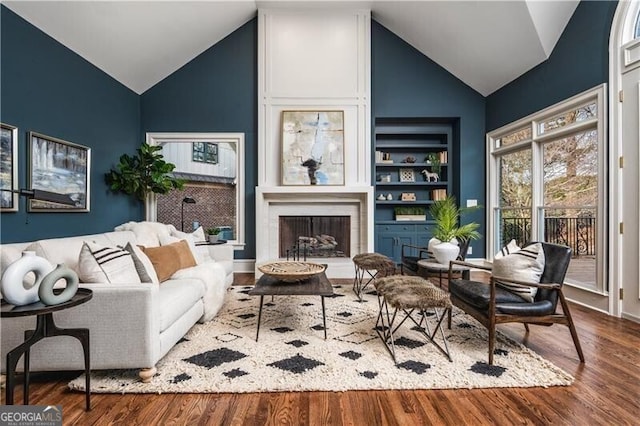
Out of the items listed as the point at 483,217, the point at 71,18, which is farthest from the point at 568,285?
the point at 71,18

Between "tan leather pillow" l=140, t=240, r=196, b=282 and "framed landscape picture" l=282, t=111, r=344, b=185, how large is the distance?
2.38 metres

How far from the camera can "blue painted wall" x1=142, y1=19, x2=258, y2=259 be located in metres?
5.67

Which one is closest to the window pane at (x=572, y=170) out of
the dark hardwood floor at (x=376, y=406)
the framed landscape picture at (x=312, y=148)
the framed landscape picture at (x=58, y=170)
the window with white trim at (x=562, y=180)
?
the window with white trim at (x=562, y=180)

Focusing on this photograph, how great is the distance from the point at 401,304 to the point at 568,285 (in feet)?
9.56

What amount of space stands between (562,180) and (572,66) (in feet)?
4.46

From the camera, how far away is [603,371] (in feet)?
7.11

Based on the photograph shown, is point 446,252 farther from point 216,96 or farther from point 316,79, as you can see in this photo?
point 216,96

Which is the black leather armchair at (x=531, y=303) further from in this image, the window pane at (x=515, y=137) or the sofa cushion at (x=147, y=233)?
the sofa cushion at (x=147, y=233)

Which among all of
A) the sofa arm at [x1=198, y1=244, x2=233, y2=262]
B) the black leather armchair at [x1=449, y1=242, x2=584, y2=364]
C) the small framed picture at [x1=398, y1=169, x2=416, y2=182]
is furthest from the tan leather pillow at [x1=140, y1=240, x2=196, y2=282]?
the small framed picture at [x1=398, y1=169, x2=416, y2=182]

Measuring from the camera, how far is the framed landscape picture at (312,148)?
5492 millimetres

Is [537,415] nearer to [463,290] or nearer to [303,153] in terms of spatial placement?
[463,290]

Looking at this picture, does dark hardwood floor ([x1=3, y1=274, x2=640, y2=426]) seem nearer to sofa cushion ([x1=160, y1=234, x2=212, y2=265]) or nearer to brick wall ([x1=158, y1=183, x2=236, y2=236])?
sofa cushion ([x1=160, y1=234, x2=212, y2=265])

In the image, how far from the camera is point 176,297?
95.7 inches

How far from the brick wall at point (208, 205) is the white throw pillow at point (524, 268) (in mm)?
4405
